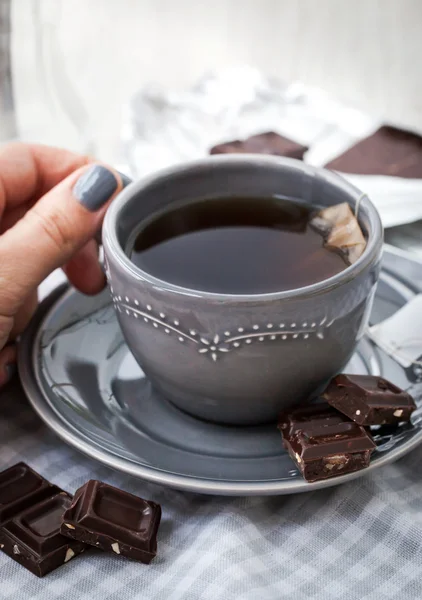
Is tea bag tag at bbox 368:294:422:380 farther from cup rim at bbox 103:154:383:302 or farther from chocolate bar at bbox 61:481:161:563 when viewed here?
chocolate bar at bbox 61:481:161:563

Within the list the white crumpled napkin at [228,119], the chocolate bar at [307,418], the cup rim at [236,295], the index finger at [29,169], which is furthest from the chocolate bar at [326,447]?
the white crumpled napkin at [228,119]

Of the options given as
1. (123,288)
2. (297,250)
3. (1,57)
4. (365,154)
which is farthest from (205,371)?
(1,57)

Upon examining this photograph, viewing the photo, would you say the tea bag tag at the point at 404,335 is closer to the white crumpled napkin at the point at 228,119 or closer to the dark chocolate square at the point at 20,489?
the dark chocolate square at the point at 20,489

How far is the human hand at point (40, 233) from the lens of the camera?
791mm

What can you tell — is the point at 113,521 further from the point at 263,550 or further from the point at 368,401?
the point at 368,401

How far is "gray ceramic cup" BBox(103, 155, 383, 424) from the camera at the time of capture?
2.15 ft

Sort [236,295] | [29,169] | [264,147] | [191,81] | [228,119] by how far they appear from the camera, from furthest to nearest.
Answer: [191,81]
[228,119]
[264,147]
[29,169]
[236,295]

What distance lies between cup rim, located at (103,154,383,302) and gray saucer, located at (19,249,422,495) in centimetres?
14

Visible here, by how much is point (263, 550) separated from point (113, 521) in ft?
0.47

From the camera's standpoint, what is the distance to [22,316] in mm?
890

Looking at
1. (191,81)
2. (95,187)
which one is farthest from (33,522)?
(191,81)

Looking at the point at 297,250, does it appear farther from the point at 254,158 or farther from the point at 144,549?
the point at 144,549

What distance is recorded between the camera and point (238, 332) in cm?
66

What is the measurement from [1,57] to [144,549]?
1.08 meters
